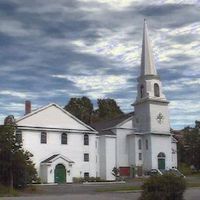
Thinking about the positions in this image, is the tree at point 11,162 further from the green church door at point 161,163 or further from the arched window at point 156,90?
the arched window at point 156,90

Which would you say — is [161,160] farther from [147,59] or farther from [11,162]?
[11,162]

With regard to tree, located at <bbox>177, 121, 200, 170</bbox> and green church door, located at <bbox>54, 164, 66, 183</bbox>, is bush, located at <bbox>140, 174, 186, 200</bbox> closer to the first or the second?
green church door, located at <bbox>54, 164, 66, 183</bbox>

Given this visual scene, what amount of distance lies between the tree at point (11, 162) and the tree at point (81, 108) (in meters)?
57.8

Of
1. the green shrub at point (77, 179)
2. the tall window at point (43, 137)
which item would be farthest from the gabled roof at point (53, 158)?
the green shrub at point (77, 179)

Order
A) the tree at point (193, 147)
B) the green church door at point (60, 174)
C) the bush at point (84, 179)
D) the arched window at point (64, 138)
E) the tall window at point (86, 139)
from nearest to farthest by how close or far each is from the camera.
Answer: the green church door at point (60, 174) < the bush at point (84, 179) < the arched window at point (64, 138) < the tall window at point (86, 139) < the tree at point (193, 147)

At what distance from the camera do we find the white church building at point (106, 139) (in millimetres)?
61219

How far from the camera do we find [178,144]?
91250 millimetres

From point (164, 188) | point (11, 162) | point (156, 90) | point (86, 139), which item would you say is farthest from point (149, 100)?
point (164, 188)

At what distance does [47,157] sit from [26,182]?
71.3 feet

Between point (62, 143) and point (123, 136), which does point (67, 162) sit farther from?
point (123, 136)

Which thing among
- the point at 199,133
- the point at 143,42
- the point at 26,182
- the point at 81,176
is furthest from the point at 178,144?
the point at 26,182

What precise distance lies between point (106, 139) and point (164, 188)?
50.4m

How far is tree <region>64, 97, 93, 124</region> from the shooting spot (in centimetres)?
9975

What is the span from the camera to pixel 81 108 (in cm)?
10075
